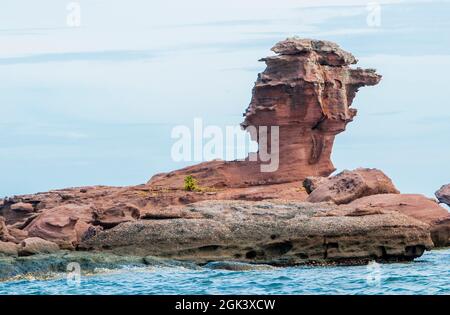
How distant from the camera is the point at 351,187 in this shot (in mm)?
50969

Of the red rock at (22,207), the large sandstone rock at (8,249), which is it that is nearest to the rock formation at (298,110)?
the red rock at (22,207)

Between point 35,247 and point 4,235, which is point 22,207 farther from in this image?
point 35,247

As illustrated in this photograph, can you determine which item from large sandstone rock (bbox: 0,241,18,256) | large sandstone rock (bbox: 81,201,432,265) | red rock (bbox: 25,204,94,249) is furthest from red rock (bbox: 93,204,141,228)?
large sandstone rock (bbox: 0,241,18,256)

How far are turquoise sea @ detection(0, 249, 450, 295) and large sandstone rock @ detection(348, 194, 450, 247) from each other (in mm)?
12383

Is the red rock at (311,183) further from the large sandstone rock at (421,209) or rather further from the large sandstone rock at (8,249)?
the large sandstone rock at (8,249)

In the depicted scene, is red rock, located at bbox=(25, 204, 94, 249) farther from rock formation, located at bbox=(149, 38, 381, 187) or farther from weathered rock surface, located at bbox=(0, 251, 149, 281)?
rock formation, located at bbox=(149, 38, 381, 187)

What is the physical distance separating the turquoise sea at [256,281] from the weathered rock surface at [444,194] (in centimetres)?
2747

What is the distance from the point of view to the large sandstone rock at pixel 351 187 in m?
50.3

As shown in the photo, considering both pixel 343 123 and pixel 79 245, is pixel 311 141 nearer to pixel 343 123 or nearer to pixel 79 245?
pixel 343 123

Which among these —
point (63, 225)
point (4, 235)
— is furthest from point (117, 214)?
point (4, 235)

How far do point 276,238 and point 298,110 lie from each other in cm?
2886

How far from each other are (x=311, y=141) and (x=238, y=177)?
233 inches

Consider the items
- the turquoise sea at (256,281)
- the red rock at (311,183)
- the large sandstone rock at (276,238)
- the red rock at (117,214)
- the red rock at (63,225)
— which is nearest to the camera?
the turquoise sea at (256,281)
